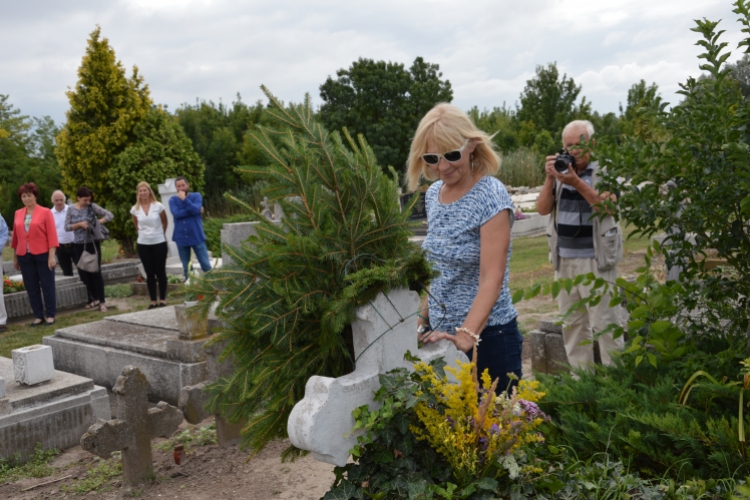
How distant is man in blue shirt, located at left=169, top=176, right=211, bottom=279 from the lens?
8.84 m

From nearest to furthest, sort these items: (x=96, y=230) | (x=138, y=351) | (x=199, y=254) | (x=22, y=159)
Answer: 1. (x=138, y=351)
2. (x=199, y=254)
3. (x=96, y=230)
4. (x=22, y=159)

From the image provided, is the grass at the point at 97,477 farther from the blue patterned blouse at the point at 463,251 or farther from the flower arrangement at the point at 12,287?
the flower arrangement at the point at 12,287

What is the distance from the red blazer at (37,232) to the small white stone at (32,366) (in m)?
3.67

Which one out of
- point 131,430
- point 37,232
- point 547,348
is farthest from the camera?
point 37,232

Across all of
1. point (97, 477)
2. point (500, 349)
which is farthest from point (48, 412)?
point (500, 349)

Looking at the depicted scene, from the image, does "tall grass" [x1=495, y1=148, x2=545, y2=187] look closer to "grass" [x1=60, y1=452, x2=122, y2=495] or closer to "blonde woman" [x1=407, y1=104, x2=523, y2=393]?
"grass" [x1=60, y1=452, x2=122, y2=495]

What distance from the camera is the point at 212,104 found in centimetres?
3475

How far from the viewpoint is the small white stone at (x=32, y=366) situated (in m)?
4.96

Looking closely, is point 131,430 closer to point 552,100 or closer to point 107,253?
point 107,253

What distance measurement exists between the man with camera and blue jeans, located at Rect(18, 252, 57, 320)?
681 cm

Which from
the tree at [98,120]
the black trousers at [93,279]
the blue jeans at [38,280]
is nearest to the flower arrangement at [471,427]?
the blue jeans at [38,280]

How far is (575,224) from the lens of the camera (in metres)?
4.36

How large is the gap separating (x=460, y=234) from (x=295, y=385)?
90cm

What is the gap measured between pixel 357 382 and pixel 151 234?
24.5 ft
